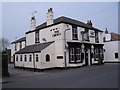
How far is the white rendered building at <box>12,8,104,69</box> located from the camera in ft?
78.9

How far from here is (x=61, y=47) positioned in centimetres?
2419

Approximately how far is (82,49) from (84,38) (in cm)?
191

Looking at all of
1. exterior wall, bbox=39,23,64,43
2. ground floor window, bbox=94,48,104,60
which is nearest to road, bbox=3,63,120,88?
exterior wall, bbox=39,23,64,43

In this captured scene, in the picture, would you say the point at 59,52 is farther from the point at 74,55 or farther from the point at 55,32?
the point at 55,32

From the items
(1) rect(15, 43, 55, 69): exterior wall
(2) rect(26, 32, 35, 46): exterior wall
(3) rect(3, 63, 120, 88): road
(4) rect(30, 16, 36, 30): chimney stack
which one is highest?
(4) rect(30, 16, 36, 30): chimney stack

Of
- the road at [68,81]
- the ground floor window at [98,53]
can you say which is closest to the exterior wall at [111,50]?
the ground floor window at [98,53]

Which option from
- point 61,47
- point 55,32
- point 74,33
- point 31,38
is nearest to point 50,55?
point 61,47

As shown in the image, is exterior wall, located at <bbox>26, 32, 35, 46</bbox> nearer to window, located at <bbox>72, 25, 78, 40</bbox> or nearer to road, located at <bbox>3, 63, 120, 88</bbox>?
window, located at <bbox>72, 25, 78, 40</bbox>

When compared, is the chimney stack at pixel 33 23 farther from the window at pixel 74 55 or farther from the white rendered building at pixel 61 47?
the window at pixel 74 55

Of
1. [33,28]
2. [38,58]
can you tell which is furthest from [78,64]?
[33,28]

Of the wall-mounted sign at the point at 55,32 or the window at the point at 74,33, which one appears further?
the window at the point at 74,33

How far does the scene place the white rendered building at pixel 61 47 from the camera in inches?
947

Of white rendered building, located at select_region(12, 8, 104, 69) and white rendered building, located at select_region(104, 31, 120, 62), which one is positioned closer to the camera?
white rendered building, located at select_region(12, 8, 104, 69)

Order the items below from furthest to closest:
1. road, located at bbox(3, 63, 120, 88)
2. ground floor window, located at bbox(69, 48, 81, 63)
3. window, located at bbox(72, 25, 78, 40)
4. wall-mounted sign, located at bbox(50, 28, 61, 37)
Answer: window, located at bbox(72, 25, 78, 40) < wall-mounted sign, located at bbox(50, 28, 61, 37) < ground floor window, located at bbox(69, 48, 81, 63) < road, located at bbox(3, 63, 120, 88)
